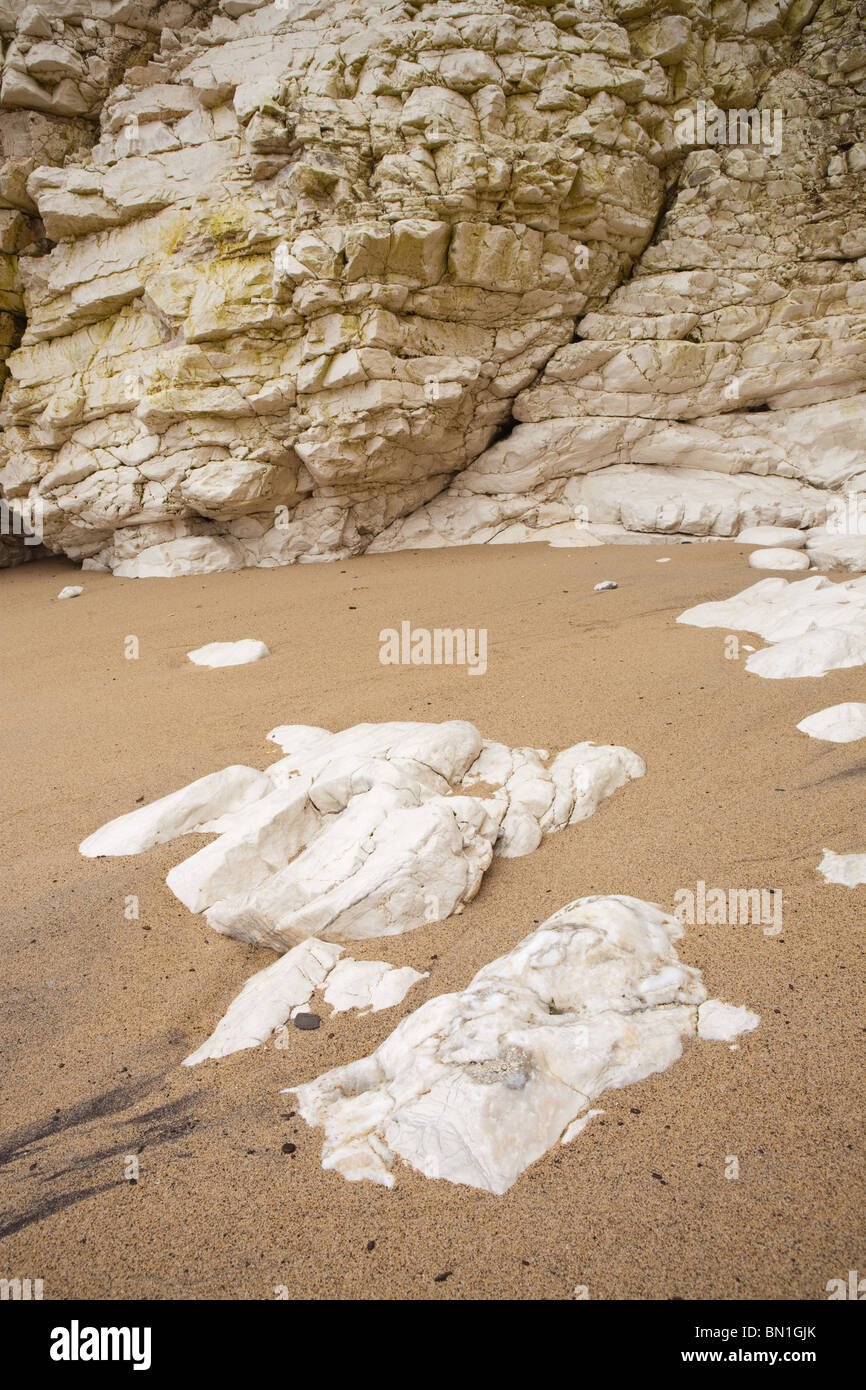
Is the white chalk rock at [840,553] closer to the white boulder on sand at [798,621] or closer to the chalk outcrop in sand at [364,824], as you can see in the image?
the white boulder on sand at [798,621]

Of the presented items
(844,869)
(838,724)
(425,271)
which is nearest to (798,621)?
(838,724)

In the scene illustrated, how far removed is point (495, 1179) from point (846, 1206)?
0.69m

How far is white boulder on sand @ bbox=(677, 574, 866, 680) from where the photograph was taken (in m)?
4.01

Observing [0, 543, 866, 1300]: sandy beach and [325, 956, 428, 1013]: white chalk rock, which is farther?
[325, 956, 428, 1013]: white chalk rock

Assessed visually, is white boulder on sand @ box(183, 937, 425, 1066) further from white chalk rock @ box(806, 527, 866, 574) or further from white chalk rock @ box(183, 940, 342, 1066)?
white chalk rock @ box(806, 527, 866, 574)

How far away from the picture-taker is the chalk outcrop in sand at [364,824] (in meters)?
2.39

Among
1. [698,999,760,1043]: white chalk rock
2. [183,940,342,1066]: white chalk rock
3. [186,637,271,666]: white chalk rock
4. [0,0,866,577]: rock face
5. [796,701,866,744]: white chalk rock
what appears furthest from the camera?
[0,0,866,577]: rock face

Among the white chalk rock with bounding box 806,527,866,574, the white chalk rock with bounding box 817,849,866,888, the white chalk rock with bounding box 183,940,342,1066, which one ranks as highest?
the white chalk rock with bounding box 806,527,866,574

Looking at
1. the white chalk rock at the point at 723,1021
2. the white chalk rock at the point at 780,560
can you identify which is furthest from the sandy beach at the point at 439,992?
the white chalk rock at the point at 780,560

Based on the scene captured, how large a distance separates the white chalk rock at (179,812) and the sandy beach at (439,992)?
10 cm

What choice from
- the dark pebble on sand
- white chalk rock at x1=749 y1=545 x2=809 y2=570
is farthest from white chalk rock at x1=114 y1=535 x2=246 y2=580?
the dark pebble on sand

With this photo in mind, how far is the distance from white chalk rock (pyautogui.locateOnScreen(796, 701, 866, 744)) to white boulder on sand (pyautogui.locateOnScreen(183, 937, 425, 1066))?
7.49ft
